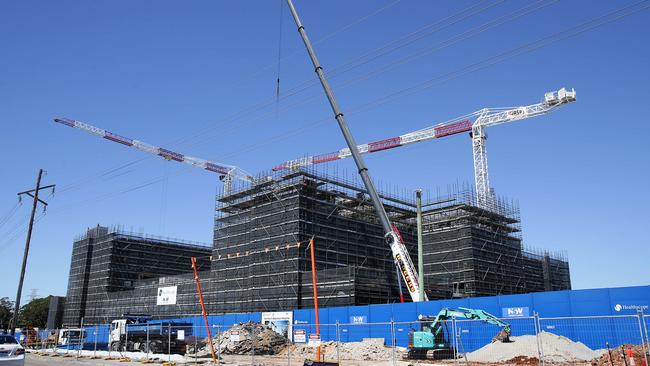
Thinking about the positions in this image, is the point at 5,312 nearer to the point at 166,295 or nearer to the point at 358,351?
the point at 166,295

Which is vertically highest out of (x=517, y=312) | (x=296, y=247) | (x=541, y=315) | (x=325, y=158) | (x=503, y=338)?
(x=325, y=158)

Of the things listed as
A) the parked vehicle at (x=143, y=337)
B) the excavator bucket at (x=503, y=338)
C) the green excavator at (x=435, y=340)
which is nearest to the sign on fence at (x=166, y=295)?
the parked vehicle at (x=143, y=337)

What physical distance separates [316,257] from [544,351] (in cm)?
3291

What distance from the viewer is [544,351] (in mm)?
24953

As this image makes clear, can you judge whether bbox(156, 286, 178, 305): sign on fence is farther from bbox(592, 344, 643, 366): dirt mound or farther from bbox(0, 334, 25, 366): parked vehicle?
bbox(592, 344, 643, 366): dirt mound

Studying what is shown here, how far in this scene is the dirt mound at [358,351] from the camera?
31250 mm

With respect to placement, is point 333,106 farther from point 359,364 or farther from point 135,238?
point 135,238

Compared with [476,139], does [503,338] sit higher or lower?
lower

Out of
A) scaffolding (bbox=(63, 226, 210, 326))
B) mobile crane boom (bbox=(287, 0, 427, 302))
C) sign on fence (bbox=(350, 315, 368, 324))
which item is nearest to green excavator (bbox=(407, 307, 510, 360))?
mobile crane boom (bbox=(287, 0, 427, 302))

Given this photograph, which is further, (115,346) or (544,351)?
(115,346)

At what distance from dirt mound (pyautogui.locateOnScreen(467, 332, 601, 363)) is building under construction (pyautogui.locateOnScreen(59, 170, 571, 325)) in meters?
21.7

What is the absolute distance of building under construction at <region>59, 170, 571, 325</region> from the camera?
5366cm

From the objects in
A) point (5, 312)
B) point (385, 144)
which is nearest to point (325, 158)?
point (385, 144)

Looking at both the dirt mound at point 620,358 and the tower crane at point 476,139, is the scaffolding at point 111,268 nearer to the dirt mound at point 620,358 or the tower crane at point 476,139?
the tower crane at point 476,139
